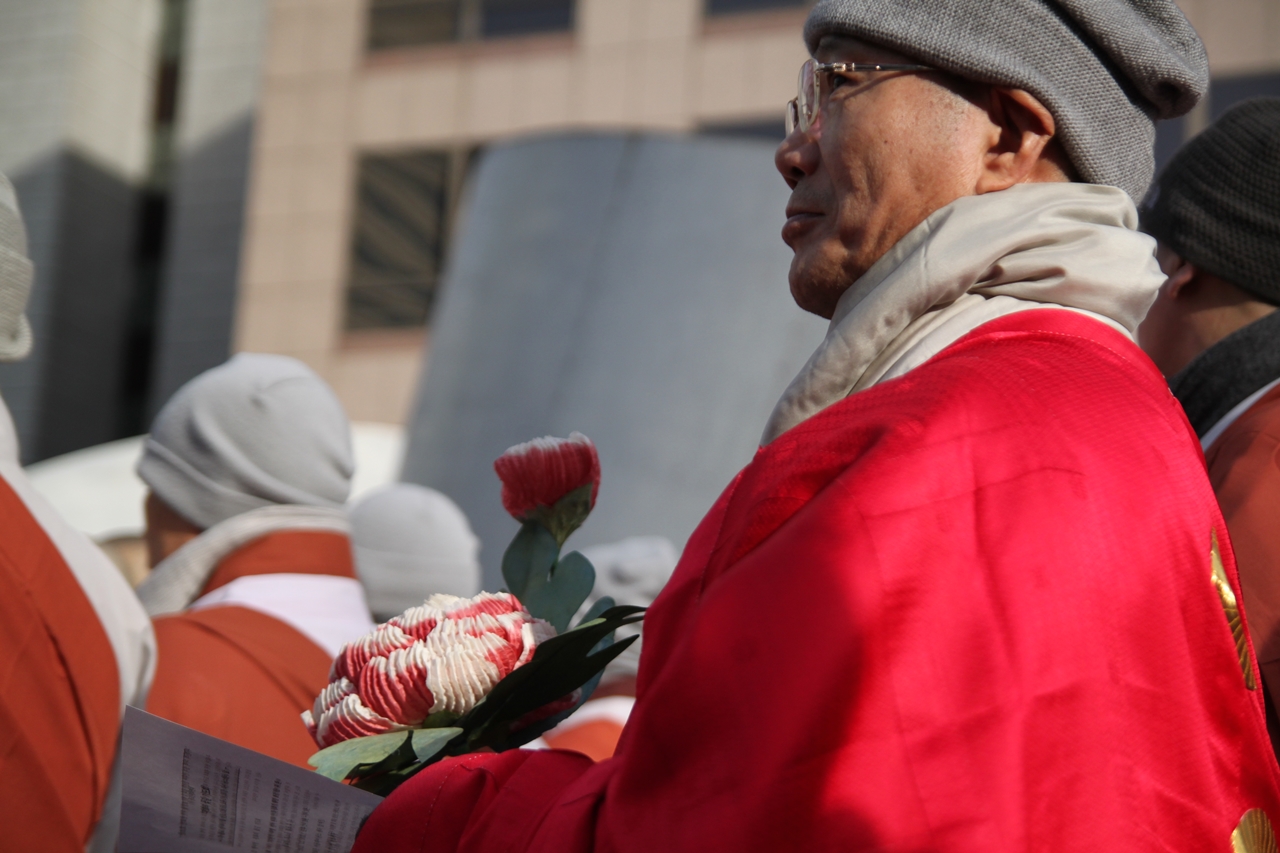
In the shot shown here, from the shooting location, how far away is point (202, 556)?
307cm

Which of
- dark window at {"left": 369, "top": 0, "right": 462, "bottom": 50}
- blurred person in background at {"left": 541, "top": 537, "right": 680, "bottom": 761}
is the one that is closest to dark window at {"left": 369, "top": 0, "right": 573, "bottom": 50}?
dark window at {"left": 369, "top": 0, "right": 462, "bottom": 50}

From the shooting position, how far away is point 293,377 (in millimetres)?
3338

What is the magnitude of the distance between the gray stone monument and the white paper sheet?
4089mm

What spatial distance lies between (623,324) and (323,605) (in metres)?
3.42

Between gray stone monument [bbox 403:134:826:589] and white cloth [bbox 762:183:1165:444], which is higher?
white cloth [bbox 762:183:1165:444]

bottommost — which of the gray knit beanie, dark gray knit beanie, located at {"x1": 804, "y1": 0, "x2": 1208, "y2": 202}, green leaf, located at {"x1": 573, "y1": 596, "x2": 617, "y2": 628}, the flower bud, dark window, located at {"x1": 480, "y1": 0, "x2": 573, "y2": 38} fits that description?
dark window, located at {"x1": 480, "y1": 0, "x2": 573, "y2": 38}

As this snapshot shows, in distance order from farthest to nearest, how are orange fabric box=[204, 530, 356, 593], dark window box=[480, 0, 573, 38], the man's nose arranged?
dark window box=[480, 0, 573, 38] → orange fabric box=[204, 530, 356, 593] → the man's nose

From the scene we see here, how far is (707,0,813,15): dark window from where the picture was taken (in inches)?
641

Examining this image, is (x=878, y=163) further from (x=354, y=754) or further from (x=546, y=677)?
(x=354, y=754)

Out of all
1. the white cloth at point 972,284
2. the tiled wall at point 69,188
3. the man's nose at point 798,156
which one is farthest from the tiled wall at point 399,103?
the white cloth at point 972,284

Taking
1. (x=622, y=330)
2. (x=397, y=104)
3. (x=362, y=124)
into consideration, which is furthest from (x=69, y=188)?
(x=622, y=330)

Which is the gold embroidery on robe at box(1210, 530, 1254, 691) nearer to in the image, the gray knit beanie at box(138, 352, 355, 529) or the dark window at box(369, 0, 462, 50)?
the gray knit beanie at box(138, 352, 355, 529)

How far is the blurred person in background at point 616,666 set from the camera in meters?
3.41

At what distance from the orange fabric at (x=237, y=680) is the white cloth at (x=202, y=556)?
0.28 meters
